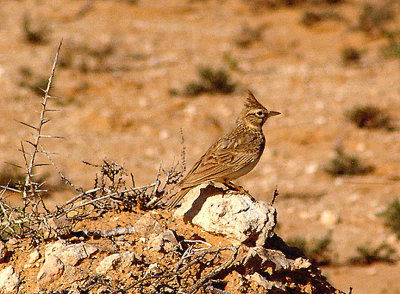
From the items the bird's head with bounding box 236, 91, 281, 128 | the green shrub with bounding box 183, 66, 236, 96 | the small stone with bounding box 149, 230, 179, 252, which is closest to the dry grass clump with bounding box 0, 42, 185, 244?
the small stone with bounding box 149, 230, 179, 252

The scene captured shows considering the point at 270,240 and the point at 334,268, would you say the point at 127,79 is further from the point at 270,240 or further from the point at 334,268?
the point at 270,240

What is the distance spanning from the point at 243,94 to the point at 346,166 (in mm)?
4053

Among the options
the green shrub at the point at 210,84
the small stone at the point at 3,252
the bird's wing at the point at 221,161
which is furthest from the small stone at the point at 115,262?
the green shrub at the point at 210,84

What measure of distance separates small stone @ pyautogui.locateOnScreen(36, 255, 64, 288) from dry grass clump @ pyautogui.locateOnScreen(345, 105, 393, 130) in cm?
925

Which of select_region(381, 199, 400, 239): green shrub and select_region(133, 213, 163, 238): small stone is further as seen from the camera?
select_region(381, 199, 400, 239): green shrub

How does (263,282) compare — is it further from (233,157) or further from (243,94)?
(243,94)

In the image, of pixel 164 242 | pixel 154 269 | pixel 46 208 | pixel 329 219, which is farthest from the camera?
pixel 329 219

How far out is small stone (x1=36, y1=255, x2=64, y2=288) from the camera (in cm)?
428

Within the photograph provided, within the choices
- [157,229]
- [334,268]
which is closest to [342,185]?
[334,268]

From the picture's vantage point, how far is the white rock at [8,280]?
170 inches

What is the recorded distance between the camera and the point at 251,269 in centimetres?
454

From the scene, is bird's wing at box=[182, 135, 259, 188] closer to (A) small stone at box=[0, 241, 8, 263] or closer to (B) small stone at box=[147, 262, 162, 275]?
(B) small stone at box=[147, 262, 162, 275]

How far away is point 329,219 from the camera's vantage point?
9.49m

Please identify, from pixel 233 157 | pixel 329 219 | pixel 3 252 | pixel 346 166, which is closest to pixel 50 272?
pixel 3 252
